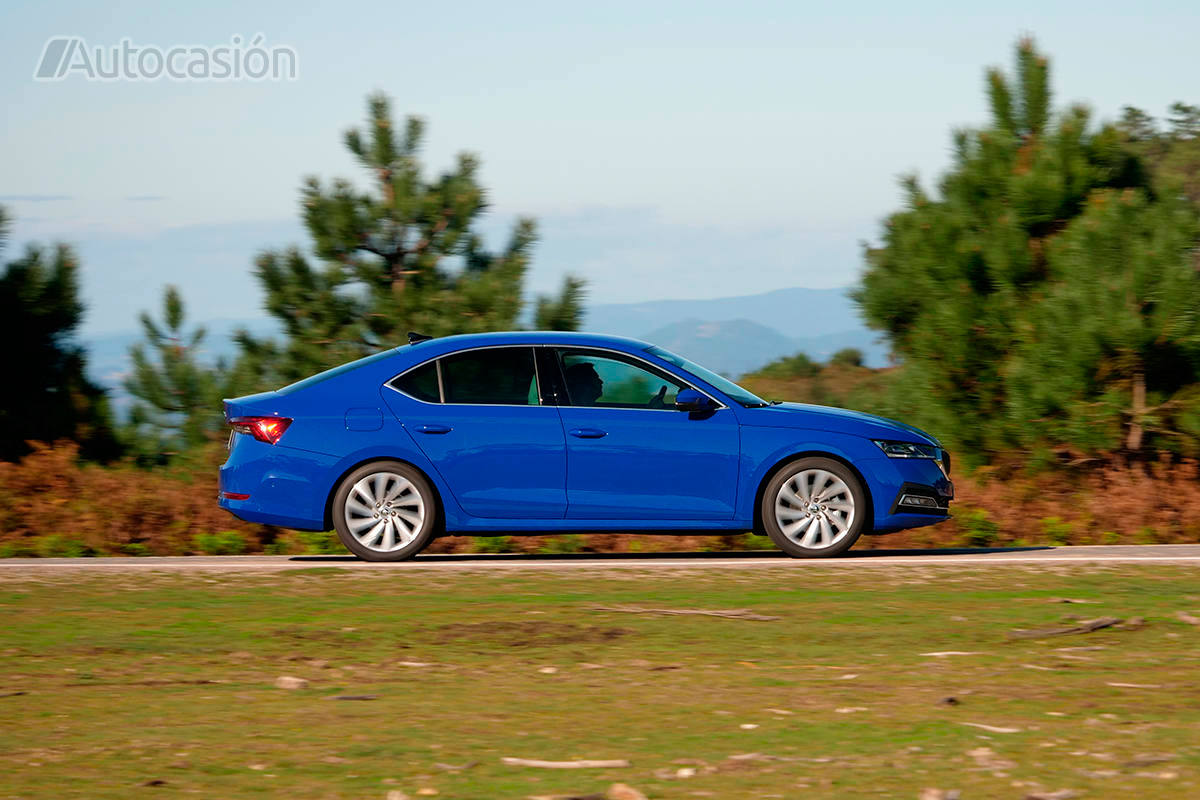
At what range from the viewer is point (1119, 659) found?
23.1 ft

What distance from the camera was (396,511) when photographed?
1105 centimetres

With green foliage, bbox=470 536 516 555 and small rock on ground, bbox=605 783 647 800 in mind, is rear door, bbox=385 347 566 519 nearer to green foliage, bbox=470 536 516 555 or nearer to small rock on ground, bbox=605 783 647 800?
green foliage, bbox=470 536 516 555

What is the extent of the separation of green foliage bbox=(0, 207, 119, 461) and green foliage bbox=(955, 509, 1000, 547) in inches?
409

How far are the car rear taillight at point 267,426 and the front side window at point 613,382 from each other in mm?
1988

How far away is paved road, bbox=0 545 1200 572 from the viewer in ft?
35.0

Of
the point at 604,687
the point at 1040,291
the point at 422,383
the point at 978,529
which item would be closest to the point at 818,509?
the point at 422,383

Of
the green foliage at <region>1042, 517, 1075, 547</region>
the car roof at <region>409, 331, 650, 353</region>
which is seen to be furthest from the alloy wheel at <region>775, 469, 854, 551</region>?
the green foliage at <region>1042, 517, 1075, 547</region>

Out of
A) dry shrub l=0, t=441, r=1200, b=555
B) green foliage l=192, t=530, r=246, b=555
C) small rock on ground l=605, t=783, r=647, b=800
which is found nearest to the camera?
small rock on ground l=605, t=783, r=647, b=800

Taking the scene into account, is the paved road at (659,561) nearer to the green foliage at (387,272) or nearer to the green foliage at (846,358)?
the green foliage at (387,272)

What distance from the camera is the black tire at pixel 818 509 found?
11.0 metres

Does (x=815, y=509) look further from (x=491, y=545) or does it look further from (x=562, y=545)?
(x=491, y=545)

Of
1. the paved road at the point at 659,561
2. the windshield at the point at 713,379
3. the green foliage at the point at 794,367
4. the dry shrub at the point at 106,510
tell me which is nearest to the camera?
the paved road at the point at 659,561

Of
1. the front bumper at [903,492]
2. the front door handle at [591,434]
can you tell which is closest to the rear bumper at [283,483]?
the front door handle at [591,434]

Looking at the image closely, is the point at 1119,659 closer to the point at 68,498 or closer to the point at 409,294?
the point at 68,498
